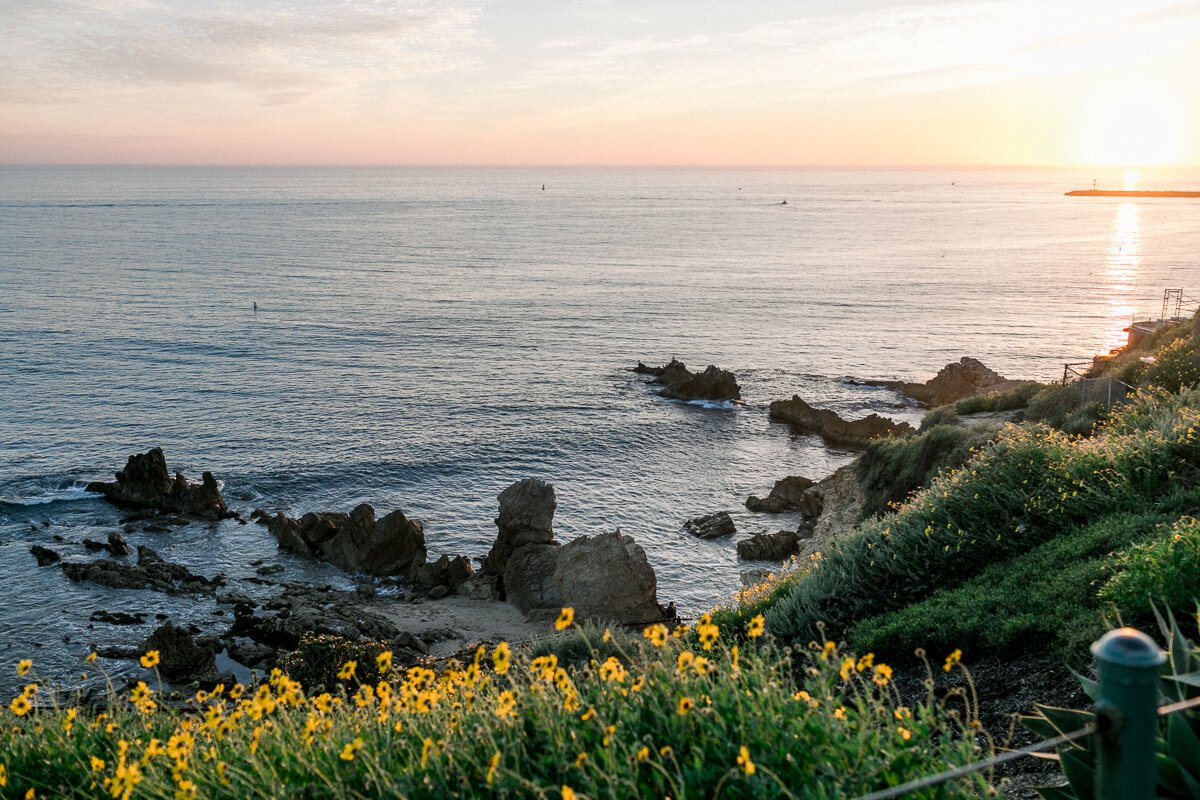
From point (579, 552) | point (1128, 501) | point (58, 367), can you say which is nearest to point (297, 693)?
point (1128, 501)

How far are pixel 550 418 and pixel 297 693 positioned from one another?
4487cm

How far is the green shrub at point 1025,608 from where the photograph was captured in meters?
8.73

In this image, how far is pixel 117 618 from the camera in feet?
92.4

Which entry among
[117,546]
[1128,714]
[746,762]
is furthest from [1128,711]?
[117,546]

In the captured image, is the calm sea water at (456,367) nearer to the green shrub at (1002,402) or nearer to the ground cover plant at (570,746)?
the green shrub at (1002,402)

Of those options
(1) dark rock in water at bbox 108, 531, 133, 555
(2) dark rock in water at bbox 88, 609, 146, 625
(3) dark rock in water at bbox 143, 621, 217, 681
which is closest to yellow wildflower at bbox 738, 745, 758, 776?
(3) dark rock in water at bbox 143, 621, 217, 681

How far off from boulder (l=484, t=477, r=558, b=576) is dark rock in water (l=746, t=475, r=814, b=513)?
10.4 m

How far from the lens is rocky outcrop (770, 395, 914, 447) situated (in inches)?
1854

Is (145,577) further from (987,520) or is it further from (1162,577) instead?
(1162,577)

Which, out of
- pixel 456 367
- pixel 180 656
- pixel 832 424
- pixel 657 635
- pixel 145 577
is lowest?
pixel 145 577

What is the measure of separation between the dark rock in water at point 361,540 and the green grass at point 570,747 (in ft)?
91.4

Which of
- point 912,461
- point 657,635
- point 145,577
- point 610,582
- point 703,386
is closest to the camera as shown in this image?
point 657,635

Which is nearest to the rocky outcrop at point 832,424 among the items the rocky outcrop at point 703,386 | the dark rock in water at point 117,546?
the rocky outcrop at point 703,386

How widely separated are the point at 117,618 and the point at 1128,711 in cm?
3123
